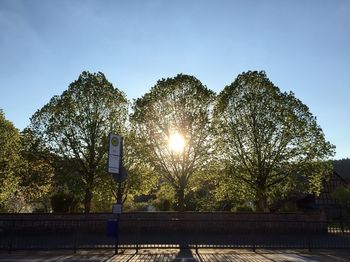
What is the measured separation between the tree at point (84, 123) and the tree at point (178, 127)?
3078 mm

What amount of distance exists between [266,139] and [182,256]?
52.2 ft

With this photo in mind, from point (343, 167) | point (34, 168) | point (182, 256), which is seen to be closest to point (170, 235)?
point (182, 256)

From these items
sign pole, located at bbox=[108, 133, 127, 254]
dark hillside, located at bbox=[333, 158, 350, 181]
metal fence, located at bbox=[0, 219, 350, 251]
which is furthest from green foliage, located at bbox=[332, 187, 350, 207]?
dark hillside, located at bbox=[333, 158, 350, 181]

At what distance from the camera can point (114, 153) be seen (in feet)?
53.9

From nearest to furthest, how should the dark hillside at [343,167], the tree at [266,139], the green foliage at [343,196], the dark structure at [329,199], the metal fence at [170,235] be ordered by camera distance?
the metal fence at [170,235] → the tree at [266,139] → the green foliage at [343,196] → the dark structure at [329,199] → the dark hillside at [343,167]

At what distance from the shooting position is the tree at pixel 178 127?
2905 centimetres

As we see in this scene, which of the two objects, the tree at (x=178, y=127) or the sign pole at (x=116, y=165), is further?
the tree at (x=178, y=127)

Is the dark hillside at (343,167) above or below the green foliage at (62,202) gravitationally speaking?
above

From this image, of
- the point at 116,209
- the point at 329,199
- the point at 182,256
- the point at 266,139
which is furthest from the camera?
the point at 329,199

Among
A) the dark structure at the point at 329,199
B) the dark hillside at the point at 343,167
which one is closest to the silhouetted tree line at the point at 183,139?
the dark structure at the point at 329,199

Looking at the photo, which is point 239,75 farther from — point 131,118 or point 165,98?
point 131,118

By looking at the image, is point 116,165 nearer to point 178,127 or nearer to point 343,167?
point 178,127

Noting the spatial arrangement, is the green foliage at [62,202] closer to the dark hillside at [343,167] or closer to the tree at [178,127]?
the tree at [178,127]

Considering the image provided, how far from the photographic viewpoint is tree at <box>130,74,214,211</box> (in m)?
29.0
